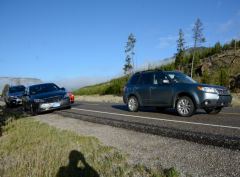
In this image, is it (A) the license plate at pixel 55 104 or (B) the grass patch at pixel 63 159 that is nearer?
(B) the grass patch at pixel 63 159

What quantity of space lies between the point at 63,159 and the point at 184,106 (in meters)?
6.44

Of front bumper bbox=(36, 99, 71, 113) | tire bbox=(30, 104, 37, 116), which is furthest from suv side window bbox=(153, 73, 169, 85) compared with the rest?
tire bbox=(30, 104, 37, 116)

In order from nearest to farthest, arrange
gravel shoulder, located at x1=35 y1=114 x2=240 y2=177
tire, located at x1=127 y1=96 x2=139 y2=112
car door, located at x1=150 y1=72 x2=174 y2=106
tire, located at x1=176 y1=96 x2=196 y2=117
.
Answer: gravel shoulder, located at x1=35 y1=114 x2=240 y2=177
tire, located at x1=176 y1=96 x2=196 y2=117
car door, located at x1=150 y1=72 x2=174 y2=106
tire, located at x1=127 y1=96 x2=139 y2=112

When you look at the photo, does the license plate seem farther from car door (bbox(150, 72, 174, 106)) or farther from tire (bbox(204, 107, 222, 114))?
tire (bbox(204, 107, 222, 114))

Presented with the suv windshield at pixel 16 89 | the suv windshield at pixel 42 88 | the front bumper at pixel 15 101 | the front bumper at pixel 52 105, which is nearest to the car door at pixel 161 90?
the front bumper at pixel 52 105

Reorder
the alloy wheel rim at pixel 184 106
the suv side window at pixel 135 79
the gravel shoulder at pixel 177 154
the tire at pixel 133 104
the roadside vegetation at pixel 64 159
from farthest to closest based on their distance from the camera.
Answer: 1. the suv side window at pixel 135 79
2. the tire at pixel 133 104
3. the alloy wheel rim at pixel 184 106
4. the roadside vegetation at pixel 64 159
5. the gravel shoulder at pixel 177 154

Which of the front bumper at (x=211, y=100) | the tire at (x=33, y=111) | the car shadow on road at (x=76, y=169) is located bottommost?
the car shadow on road at (x=76, y=169)

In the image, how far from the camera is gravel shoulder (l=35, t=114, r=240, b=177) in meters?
5.06

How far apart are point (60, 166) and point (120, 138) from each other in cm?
240

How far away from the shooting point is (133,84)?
14.7m

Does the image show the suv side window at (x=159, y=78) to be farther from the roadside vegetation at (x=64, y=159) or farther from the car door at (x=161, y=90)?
the roadside vegetation at (x=64, y=159)

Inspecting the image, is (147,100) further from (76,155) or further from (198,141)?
(76,155)

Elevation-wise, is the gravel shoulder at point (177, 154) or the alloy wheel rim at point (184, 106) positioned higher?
the alloy wheel rim at point (184, 106)

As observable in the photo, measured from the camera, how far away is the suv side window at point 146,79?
13655 mm
